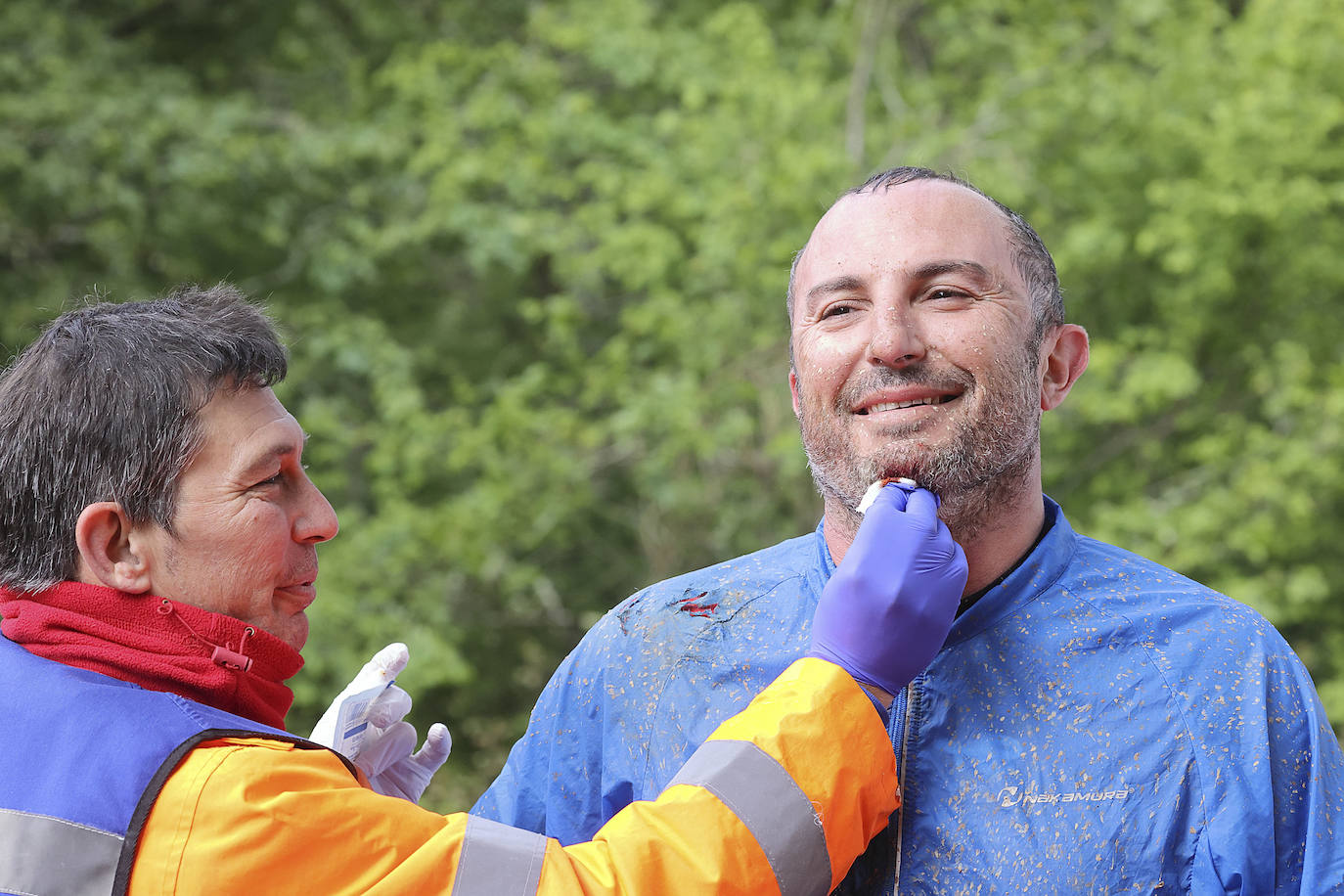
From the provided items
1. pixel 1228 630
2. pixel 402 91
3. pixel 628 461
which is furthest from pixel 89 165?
pixel 1228 630

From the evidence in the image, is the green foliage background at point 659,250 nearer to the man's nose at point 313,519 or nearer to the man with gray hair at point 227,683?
the man's nose at point 313,519

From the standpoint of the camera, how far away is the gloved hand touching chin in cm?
219

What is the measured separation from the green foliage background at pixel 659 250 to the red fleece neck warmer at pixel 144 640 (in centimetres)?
464

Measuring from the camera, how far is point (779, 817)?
65.8 inches

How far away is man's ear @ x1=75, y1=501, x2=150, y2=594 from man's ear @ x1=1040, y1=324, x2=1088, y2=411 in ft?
4.63

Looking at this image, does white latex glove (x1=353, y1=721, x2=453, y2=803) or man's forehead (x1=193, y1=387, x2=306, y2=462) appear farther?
white latex glove (x1=353, y1=721, x2=453, y2=803)

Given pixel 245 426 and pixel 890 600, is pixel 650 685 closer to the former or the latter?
pixel 890 600

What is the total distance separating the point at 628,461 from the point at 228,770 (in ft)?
18.4

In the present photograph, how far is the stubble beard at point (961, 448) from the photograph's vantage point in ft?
6.32

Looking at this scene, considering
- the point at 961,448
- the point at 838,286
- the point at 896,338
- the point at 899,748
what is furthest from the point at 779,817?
the point at 838,286

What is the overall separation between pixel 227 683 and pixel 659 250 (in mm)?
5502

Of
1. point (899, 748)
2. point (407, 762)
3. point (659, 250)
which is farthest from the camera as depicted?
point (659, 250)

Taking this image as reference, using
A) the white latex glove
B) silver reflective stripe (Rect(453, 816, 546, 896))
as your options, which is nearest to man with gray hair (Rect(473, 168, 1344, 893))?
the white latex glove

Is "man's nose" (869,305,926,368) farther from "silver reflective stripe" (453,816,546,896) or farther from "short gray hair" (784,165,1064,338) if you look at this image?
"silver reflective stripe" (453,816,546,896)
